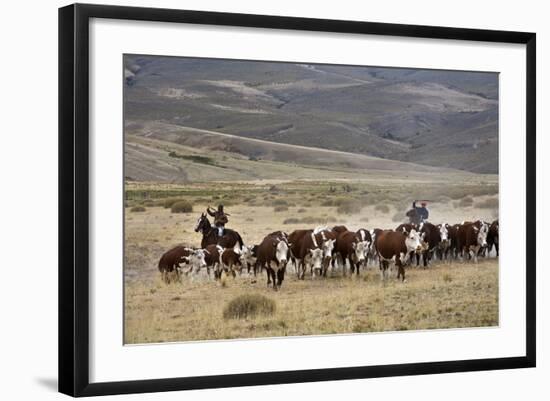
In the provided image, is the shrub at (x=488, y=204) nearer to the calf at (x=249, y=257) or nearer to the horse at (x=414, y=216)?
the horse at (x=414, y=216)

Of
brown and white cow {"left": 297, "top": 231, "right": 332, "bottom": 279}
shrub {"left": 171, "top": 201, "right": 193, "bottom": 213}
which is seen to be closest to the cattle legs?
brown and white cow {"left": 297, "top": 231, "right": 332, "bottom": 279}

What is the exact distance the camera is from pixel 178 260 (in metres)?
11.3

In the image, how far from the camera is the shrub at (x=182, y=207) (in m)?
11.3

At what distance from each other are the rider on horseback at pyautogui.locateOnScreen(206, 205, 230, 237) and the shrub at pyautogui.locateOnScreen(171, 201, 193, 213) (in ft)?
0.53

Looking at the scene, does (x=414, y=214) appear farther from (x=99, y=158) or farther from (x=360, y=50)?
(x=99, y=158)

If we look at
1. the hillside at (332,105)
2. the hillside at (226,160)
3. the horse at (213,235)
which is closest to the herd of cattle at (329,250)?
the horse at (213,235)

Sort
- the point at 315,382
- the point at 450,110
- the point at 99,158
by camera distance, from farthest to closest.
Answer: the point at 450,110 < the point at 315,382 < the point at 99,158

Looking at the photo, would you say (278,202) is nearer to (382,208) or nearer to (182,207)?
(182,207)

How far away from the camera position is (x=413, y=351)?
12.1 meters

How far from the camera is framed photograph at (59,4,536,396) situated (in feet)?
35.8

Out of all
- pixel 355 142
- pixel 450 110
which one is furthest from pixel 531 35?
pixel 355 142

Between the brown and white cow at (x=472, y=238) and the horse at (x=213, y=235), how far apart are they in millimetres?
2232

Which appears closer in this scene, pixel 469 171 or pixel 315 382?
pixel 315 382

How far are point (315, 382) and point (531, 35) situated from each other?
3.91m
